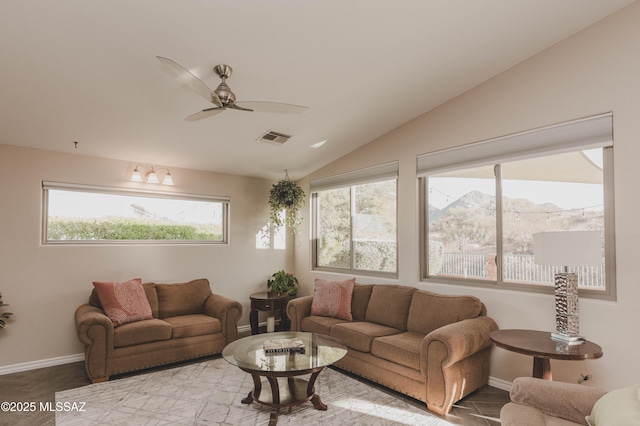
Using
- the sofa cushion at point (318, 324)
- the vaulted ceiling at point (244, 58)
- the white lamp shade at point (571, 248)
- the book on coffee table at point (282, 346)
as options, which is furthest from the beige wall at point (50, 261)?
the white lamp shade at point (571, 248)

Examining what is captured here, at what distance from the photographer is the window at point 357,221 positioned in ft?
15.1

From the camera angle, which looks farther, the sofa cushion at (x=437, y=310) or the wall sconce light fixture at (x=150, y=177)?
the wall sconce light fixture at (x=150, y=177)

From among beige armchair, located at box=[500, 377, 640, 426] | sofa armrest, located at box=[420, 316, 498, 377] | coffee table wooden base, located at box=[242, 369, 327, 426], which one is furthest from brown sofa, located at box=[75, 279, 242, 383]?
beige armchair, located at box=[500, 377, 640, 426]

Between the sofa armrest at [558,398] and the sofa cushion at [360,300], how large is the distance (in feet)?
7.73

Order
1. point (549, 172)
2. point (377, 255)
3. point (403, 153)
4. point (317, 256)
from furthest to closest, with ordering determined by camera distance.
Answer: point (317, 256) < point (377, 255) < point (403, 153) < point (549, 172)

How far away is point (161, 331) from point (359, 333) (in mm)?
2059

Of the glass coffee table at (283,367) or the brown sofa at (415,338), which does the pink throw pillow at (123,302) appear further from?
the brown sofa at (415,338)

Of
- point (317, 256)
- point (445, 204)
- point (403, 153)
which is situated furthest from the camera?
point (317, 256)

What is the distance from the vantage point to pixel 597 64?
283 cm

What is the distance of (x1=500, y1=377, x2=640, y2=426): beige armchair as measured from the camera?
4.99 feet

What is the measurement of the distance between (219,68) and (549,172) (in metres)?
2.97

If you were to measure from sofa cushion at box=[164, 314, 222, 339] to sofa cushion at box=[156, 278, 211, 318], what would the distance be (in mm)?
114

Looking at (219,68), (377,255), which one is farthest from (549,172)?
(219,68)

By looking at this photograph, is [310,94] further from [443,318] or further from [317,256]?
[317,256]
